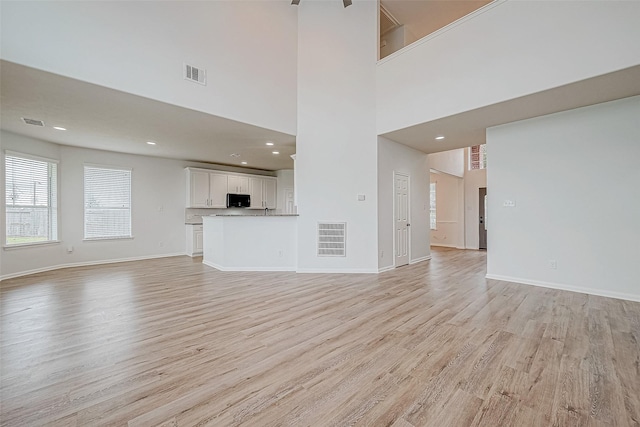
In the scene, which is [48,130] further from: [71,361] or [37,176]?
[71,361]

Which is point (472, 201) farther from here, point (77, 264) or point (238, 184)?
point (77, 264)

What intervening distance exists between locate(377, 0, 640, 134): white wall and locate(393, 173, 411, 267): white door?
1435 millimetres

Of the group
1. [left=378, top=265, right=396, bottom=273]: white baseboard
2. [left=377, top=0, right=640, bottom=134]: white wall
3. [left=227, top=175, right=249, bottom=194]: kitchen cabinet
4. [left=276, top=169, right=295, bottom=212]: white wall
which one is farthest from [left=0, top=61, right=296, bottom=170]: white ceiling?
[left=378, top=265, right=396, bottom=273]: white baseboard

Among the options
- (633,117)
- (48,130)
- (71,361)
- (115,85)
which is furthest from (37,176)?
(633,117)

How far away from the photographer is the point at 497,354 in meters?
2.21

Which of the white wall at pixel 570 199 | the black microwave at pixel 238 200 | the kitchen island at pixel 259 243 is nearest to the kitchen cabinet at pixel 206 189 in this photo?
the black microwave at pixel 238 200

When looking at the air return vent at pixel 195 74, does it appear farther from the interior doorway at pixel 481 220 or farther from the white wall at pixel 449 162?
the interior doorway at pixel 481 220

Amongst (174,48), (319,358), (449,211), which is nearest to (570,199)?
(319,358)

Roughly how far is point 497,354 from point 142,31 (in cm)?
540

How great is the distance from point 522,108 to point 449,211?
574 centimetres

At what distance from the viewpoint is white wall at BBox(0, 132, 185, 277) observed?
5238mm

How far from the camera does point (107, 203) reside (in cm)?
655

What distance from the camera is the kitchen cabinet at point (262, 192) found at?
916 centimetres

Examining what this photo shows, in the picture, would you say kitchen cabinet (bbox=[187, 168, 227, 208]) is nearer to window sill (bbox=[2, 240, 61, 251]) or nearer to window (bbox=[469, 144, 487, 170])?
window sill (bbox=[2, 240, 61, 251])
